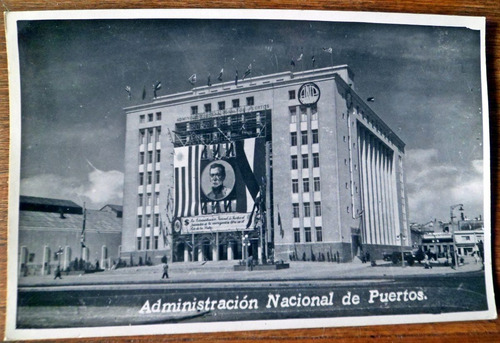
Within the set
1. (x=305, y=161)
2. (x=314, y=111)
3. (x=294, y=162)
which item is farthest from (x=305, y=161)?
(x=314, y=111)

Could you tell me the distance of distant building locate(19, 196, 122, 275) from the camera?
64.4 inches

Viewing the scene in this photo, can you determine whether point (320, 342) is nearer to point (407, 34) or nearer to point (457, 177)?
point (457, 177)

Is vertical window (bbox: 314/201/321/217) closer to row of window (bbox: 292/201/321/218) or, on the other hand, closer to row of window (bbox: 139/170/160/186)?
row of window (bbox: 292/201/321/218)

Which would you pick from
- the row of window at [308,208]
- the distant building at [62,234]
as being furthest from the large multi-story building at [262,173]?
the distant building at [62,234]

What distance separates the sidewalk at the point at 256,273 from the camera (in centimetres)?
176

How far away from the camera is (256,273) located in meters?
1.82

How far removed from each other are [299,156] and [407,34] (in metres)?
0.67

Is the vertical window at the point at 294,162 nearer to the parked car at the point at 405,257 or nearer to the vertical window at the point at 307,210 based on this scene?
the vertical window at the point at 307,210

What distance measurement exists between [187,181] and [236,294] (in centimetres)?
63

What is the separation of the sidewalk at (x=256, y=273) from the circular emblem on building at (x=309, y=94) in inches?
29.7

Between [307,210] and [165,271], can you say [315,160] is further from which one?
[165,271]

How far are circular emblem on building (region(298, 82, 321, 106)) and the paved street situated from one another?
768 millimetres

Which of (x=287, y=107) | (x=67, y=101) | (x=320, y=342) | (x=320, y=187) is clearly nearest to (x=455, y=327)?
(x=320, y=342)

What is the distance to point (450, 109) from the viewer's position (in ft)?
6.40
